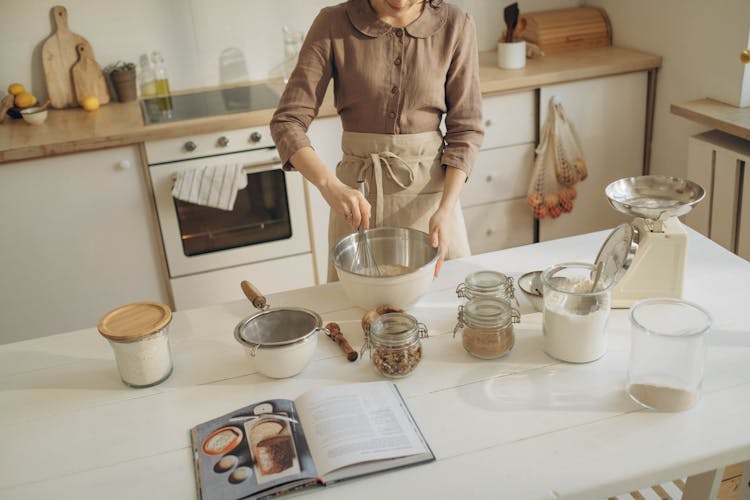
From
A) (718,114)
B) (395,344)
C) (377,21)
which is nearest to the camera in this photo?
(395,344)

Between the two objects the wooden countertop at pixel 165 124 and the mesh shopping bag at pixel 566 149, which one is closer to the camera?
the wooden countertop at pixel 165 124

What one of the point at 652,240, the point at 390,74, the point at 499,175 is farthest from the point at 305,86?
the point at 499,175

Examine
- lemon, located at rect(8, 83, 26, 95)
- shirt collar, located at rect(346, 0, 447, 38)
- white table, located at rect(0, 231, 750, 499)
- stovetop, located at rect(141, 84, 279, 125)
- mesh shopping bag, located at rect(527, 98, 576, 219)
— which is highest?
shirt collar, located at rect(346, 0, 447, 38)

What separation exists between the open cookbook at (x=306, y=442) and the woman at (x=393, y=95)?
594 mm

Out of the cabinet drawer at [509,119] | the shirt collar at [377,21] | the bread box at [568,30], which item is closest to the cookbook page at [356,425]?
the shirt collar at [377,21]

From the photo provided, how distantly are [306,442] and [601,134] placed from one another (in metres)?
2.38

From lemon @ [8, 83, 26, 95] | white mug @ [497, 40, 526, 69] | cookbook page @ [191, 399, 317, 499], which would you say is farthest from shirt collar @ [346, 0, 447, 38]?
lemon @ [8, 83, 26, 95]

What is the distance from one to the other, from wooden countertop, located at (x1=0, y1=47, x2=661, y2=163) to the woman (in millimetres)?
896

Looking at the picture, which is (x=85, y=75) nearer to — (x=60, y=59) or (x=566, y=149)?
(x=60, y=59)

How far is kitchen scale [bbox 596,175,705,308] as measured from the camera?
1.54m

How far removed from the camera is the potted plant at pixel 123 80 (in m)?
3.09

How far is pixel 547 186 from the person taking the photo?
3.22 metres

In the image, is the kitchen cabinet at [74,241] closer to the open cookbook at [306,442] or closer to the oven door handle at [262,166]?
the oven door handle at [262,166]

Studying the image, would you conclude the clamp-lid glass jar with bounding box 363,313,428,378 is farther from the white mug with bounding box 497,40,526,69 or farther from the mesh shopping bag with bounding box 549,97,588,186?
the white mug with bounding box 497,40,526,69
